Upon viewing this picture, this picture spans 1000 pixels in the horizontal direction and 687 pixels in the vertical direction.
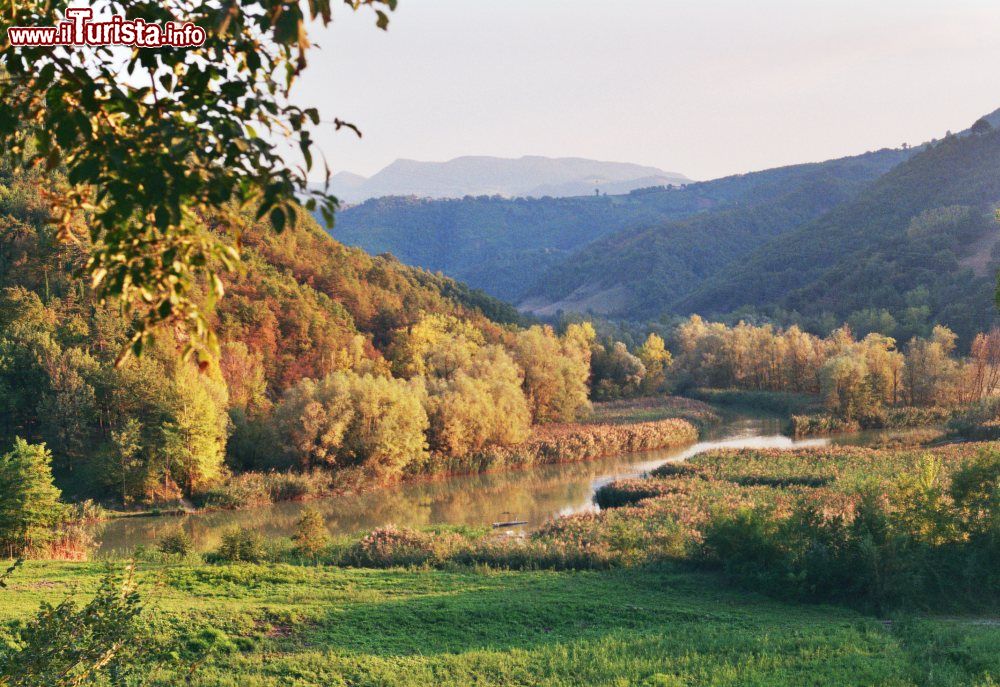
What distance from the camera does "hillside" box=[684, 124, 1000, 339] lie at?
8050 cm

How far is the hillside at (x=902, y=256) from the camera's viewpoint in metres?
80.5

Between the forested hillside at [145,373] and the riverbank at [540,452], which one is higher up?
the forested hillside at [145,373]

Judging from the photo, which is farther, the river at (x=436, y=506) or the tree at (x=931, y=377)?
the tree at (x=931, y=377)

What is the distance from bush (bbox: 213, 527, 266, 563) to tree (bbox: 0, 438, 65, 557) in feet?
15.0

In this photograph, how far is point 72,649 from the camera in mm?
4512

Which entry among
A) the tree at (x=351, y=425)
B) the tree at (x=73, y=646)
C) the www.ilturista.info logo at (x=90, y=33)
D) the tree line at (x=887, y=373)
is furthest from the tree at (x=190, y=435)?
the tree line at (x=887, y=373)

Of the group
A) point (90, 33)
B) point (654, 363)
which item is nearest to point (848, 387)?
point (654, 363)

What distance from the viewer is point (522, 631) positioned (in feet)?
40.3

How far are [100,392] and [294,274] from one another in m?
19.5

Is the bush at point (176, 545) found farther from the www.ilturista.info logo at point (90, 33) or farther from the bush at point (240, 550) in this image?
the www.ilturista.info logo at point (90, 33)

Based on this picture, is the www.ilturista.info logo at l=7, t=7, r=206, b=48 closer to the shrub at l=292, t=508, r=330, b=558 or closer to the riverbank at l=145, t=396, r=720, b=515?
the shrub at l=292, t=508, r=330, b=558

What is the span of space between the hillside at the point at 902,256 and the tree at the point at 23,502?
69.8m

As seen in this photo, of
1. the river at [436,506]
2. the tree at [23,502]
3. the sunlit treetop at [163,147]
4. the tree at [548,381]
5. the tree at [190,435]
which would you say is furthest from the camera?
the tree at [548,381]

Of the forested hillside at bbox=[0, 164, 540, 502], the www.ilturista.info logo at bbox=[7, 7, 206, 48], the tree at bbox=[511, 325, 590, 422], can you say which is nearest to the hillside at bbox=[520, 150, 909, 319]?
the tree at bbox=[511, 325, 590, 422]
